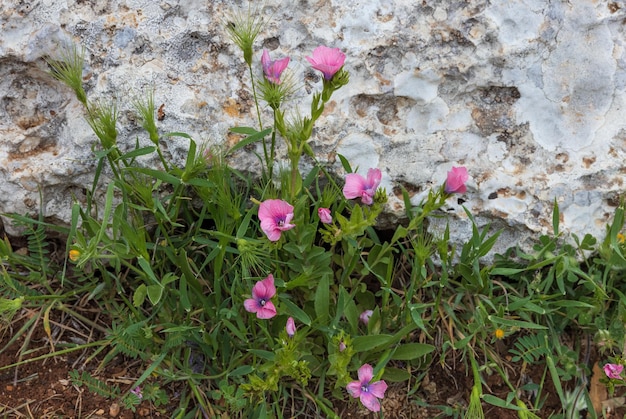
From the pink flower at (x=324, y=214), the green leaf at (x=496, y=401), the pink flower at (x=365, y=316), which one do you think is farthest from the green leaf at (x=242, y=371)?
the green leaf at (x=496, y=401)

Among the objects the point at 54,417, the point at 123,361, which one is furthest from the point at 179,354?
the point at 54,417

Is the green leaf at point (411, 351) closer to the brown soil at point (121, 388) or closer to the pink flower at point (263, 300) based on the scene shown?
the brown soil at point (121, 388)

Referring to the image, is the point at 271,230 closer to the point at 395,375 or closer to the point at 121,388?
the point at 395,375

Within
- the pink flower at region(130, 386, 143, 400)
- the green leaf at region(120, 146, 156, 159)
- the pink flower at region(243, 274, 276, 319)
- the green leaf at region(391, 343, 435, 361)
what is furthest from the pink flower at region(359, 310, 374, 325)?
the green leaf at region(120, 146, 156, 159)

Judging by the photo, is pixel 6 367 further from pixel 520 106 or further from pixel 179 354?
pixel 520 106

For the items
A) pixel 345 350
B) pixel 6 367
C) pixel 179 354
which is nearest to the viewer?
pixel 345 350

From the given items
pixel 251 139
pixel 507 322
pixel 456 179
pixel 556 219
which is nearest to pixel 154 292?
pixel 251 139

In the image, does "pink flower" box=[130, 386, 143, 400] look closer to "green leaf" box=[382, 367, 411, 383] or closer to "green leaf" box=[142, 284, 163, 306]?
"green leaf" box=[142, 284, 163, 306]

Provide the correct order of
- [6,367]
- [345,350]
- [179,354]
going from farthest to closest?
[179,354]
[6,367]
[345,350]
